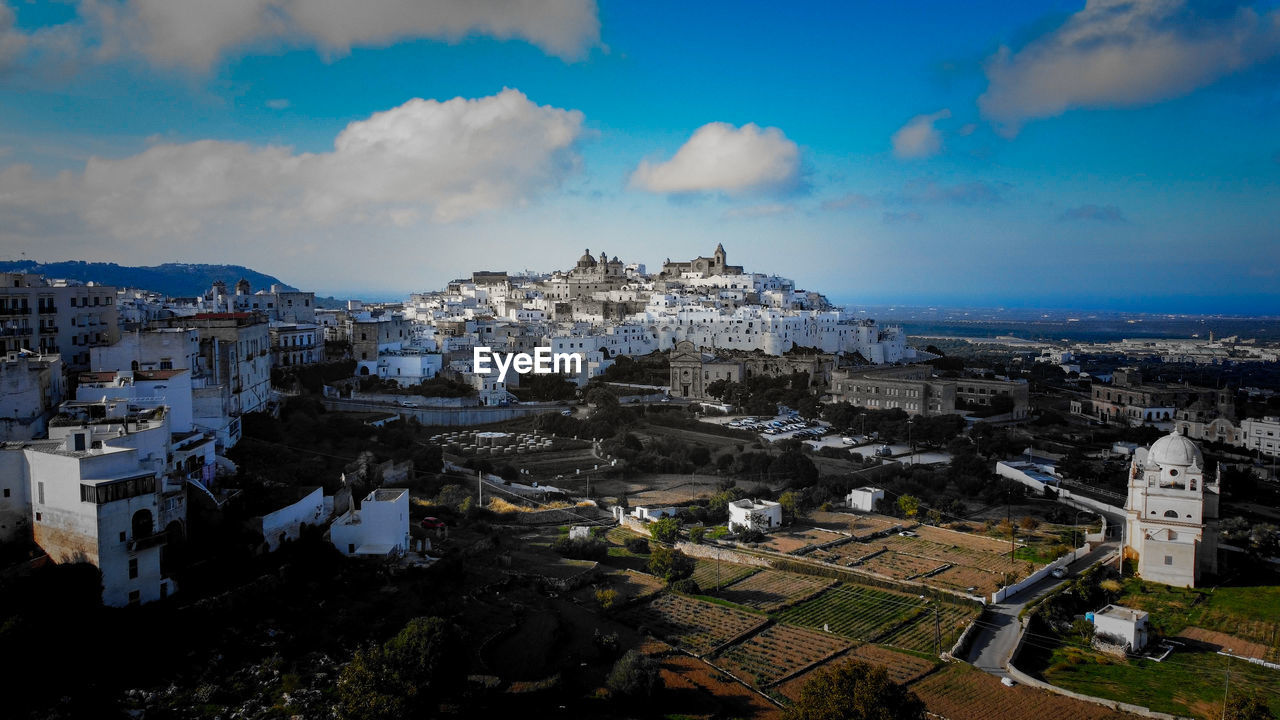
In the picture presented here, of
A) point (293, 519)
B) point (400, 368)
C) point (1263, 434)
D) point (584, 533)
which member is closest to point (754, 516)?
point (584, 533)

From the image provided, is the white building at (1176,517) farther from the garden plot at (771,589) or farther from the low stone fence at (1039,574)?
the garden plot at (771,589)

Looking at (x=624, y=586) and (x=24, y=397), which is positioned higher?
(x=24, y=397)

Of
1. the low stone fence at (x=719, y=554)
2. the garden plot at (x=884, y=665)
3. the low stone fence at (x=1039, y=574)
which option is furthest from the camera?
the low stone fence at (x=719, y=554)

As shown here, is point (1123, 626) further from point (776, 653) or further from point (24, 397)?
point (24, 397)

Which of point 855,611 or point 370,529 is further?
point 855,611

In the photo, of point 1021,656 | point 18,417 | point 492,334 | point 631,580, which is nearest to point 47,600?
point 18,417

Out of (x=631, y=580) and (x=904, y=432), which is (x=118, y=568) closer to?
(x=631, y=580)

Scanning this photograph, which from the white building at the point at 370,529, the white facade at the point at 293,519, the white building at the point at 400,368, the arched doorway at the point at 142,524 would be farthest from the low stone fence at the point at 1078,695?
the white building at the point at 400,368
